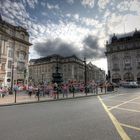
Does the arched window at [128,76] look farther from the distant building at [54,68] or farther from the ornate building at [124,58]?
the distant building at [54,68]

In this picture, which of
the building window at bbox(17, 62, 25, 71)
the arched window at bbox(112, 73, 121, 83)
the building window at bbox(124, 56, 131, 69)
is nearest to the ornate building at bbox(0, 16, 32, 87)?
the building window at bbox(17, 62, 25, 71)

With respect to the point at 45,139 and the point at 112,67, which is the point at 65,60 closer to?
the point at 112,67

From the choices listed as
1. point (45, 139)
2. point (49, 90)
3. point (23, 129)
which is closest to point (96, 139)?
point (45, 139)

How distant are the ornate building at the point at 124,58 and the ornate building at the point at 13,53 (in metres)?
42.5

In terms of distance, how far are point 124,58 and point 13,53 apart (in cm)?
5055

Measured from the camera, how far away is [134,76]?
7262cm

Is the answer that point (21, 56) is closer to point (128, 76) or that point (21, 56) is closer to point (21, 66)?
point (21, 66)

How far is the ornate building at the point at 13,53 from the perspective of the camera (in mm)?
45019

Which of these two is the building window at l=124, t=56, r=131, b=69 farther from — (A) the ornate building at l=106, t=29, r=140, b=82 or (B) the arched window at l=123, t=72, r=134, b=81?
(B) the arched window at l=123, t=72, r=134, b=81

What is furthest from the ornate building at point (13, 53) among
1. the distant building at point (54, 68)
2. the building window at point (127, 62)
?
the building window at point (127, 62)

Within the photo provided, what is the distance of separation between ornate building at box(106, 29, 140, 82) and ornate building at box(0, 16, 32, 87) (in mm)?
42481

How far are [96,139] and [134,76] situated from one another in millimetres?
73599

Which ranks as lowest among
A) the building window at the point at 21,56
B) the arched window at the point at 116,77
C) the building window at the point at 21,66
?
the arched window at the point at 116,77

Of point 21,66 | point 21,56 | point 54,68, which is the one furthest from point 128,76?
point 21,56
